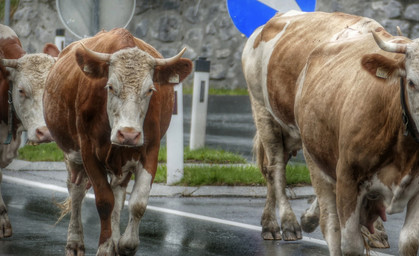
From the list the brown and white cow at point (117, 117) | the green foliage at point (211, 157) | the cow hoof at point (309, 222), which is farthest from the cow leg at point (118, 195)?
the green foliage at point (211, 157)

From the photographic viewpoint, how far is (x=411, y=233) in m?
6.11

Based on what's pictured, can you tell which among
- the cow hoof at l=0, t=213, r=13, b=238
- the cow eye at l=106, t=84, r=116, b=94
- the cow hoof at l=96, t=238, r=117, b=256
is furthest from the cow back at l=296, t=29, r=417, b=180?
the cow hoof at l=0, t=213, r=13, b=238

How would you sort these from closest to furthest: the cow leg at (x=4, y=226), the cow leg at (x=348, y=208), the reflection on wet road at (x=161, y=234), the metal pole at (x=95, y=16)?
1. the cow leg at (x=348, y=208)
2. the reflection on wet road at (x=161, y=234)
3. the cow leg at (x=4, y=226)
4. the metal pole at (x=95, y=16)

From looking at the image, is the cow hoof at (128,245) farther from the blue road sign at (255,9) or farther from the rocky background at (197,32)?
the rocky background at (197,32)

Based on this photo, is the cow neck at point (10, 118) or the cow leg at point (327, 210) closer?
the cow leg at point (327, 210)

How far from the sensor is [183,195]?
1074 cm

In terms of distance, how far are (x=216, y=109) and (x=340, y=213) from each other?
13042 millimetres

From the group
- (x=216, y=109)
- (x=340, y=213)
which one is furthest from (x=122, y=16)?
(x=216, y=109)

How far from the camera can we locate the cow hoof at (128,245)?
7.02 m

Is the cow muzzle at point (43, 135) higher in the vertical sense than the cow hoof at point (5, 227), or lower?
higher

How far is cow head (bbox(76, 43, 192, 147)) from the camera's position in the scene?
22.1 feet

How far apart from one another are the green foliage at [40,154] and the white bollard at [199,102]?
1.86 meters

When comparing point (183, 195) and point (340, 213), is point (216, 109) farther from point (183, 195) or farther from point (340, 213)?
A: point (340, 213)

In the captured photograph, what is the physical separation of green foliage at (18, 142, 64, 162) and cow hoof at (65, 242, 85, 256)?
5.41m
